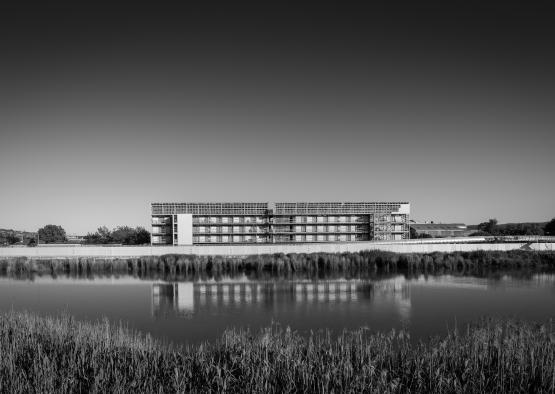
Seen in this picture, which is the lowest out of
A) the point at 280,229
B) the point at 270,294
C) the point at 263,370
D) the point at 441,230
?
the point at 270,294

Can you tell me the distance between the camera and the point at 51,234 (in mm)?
97688

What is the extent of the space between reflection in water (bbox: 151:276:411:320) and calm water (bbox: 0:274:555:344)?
0.06 m

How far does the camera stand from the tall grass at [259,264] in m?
41.0

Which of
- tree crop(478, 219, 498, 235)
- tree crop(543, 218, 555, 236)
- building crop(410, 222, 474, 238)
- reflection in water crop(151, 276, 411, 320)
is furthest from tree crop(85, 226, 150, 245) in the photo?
tree crop(478, 219, 498, 235)

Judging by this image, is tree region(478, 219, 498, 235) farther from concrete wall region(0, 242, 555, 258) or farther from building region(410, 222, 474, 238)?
concrete wall region(0, 242, 555, 258)

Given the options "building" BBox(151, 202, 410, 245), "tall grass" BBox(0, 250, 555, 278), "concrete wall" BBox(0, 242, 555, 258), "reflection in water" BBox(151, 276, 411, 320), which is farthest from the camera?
"building" BBox(151, 202, 410, 245)

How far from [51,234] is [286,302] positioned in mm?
90149

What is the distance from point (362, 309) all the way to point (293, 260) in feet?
66.2

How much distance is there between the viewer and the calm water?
1908cm

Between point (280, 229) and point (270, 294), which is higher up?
point (280, 229)

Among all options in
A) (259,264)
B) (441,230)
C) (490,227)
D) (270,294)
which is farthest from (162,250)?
(490,227)

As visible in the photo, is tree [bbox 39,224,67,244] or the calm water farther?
tree [bbox 39,224,67,244]

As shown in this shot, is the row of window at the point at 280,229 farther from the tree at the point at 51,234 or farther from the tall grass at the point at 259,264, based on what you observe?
the tree at the point at 51,234

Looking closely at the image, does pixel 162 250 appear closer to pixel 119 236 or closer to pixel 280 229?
pixel 280 229
